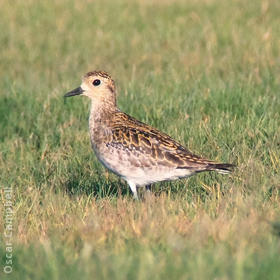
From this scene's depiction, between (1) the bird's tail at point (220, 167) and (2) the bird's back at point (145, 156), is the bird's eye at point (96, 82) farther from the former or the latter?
(1) the bird's tail at point (220, 167)

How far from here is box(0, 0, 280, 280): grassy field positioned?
5.49 meters

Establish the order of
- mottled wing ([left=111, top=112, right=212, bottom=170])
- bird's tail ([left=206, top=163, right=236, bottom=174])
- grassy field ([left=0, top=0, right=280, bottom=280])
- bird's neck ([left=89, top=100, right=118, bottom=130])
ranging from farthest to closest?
bird's neck ([left=89, top=100, right=118, bottom=130])
mottled wing ([left=111, top=112, right=212, bottom=170])
bird's tail ([left=206, top=163, right=236, bottom=174])
grassy field ([left=0, top=0, right=280, bottom=280])

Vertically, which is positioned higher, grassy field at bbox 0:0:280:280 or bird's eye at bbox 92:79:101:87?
bird's eye at bbox 92:79:101:87

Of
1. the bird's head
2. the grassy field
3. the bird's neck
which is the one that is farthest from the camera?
the bird's head

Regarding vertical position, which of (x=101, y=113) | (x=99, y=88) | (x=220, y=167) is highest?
(x=99, y=88)

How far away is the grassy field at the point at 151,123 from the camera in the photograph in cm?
549

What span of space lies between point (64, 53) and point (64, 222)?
379 inches

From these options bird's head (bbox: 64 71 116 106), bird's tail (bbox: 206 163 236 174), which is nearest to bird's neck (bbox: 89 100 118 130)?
bird's head (bbox: 64 71 116 106)

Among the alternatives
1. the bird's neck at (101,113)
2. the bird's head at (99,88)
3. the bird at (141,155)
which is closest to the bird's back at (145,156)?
the bird at (141,155)

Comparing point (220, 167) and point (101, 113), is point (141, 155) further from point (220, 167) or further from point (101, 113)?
point (101, 113)

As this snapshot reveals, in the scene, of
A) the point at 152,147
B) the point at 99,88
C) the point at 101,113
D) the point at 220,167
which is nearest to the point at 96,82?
the point at 99,88

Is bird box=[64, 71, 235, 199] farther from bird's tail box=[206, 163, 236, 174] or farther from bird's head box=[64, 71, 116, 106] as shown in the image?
bird's head box=[64, 71, 116, 106]

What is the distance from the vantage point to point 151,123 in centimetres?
1057

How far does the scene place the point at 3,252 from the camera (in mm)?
5980
